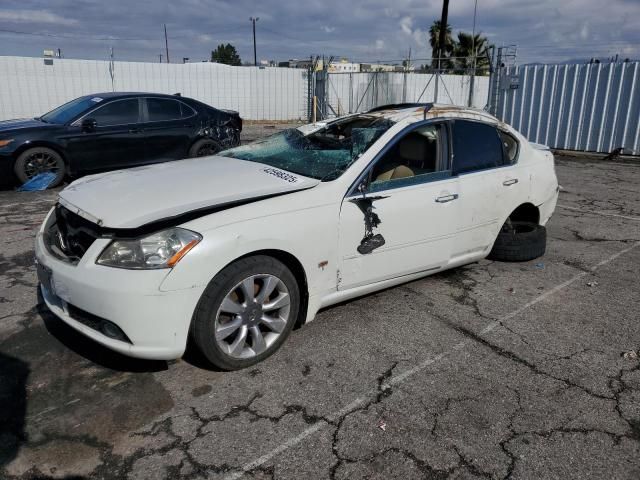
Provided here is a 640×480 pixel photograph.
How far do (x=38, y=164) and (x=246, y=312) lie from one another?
6484mm

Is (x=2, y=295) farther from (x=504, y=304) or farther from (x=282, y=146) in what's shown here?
(x=504, y=304)

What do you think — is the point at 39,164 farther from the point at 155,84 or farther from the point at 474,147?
the point at 155,84

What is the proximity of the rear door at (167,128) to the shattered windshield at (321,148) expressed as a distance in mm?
4551

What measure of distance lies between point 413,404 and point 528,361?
0.96 m

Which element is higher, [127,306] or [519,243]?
[127,306]

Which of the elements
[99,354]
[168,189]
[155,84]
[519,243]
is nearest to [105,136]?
[168,189]

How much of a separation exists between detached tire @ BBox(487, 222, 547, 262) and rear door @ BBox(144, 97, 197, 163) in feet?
19.0

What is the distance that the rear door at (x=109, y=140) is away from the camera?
7.95m

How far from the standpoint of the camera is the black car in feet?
25.5

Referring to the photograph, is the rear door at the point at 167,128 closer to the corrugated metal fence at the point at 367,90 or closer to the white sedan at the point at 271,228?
the white sedan at the point at 271,228

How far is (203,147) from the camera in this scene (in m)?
9.04

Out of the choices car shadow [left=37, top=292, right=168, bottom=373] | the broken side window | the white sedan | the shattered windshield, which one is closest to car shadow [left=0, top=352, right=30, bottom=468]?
car shadow [left=37, top=292, right=168, bottom=373]

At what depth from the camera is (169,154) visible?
869cm

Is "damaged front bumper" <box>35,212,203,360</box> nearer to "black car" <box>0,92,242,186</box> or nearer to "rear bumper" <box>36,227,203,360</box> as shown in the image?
"rear bumper" <box>36,227,203,360</box>
